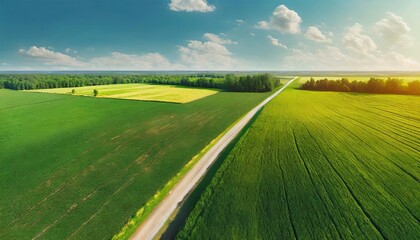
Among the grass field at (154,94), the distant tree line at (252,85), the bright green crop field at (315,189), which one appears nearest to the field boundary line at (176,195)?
the bright green crop field at (315,189)

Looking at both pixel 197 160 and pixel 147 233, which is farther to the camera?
pixel 197 160

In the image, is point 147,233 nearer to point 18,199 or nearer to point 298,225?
point 298,225

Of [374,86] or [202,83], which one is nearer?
[374,86]

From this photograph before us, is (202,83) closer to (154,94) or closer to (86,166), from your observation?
(154,94)

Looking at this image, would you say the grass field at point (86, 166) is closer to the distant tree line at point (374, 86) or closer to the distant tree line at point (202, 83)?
the distant tree line at point (202, 83)

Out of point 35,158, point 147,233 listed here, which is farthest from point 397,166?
point 35,158

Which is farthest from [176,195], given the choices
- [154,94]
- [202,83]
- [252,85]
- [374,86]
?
[202,83]

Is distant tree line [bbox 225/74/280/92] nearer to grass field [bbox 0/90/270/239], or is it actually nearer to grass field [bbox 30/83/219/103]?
grass field [bbox 30/83/219/103]
